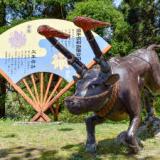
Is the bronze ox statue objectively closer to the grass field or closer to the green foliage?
the grass field

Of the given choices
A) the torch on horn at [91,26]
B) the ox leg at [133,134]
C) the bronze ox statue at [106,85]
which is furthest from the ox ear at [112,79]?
the ox leg at [133,134]

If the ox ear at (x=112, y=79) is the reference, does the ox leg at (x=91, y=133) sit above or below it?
below

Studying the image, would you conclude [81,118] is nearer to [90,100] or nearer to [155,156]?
[155,156]

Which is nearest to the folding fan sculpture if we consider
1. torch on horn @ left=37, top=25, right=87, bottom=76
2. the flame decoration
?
the flame decoration

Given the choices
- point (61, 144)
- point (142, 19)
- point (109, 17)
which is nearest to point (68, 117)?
point (109, 17)

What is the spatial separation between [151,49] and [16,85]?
4.53 metres

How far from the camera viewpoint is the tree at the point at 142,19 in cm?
1486

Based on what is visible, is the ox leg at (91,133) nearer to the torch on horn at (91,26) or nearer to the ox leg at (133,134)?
the ox leg at (133,134)

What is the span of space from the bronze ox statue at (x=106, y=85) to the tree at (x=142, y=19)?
342 inches

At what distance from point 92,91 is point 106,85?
0.63ft

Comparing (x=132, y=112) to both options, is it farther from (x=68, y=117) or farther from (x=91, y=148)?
(x=68, y=117)

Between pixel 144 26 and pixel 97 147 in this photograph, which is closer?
pixel 97 147

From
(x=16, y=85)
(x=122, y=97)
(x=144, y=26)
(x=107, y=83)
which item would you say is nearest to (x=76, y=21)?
(x=107, y=83)

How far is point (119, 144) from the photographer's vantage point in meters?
6.20
